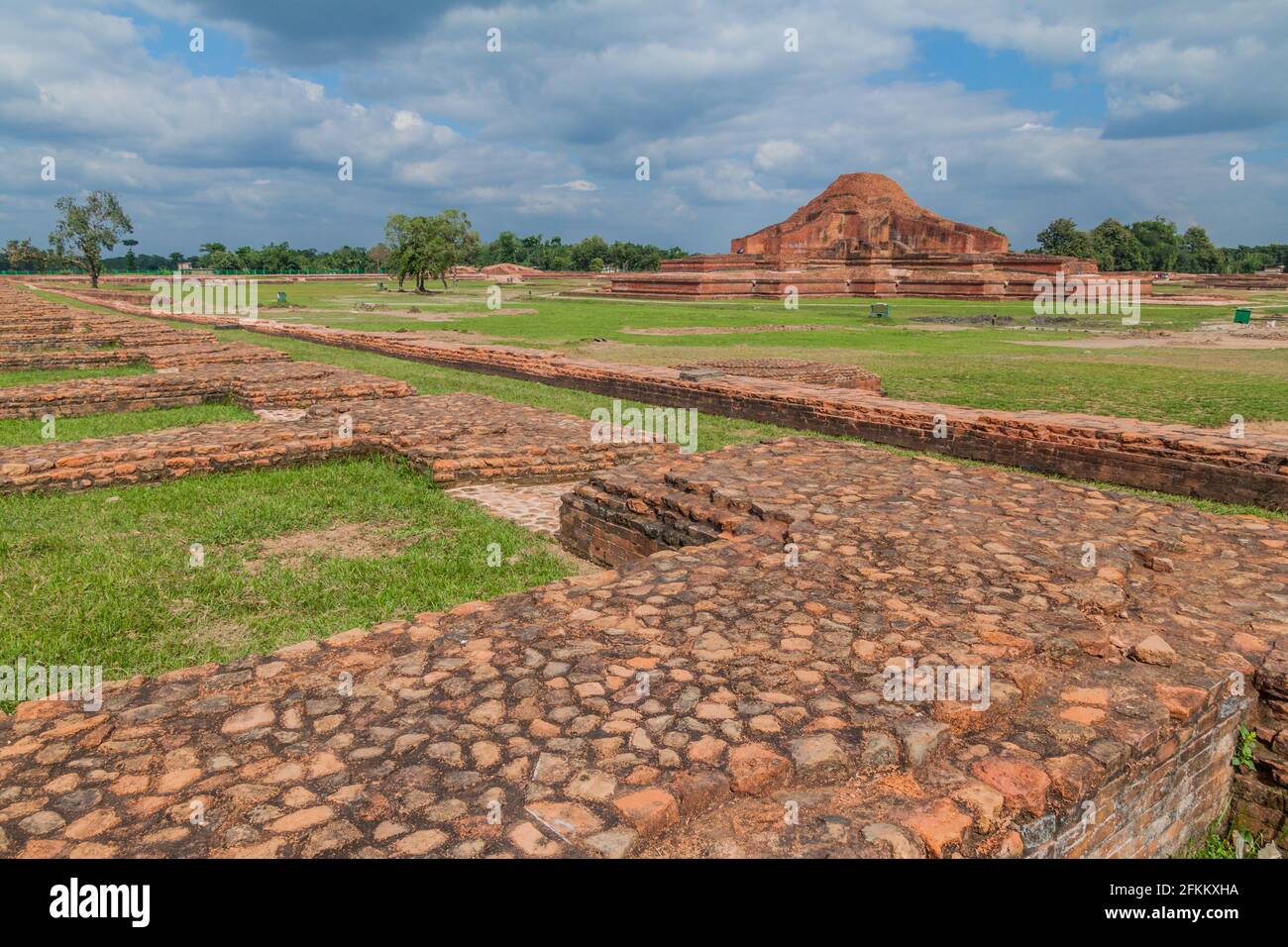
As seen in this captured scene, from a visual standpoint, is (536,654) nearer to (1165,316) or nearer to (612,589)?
(612,589)

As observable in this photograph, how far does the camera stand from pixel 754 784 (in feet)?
6.22

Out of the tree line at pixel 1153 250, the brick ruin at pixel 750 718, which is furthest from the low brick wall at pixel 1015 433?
the tree line at pixel 1153 250

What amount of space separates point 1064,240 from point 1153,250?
12.9 m

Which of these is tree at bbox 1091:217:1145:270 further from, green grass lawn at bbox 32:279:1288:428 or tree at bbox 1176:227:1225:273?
Result: green grass lawn at bbox 32:279:1288:428

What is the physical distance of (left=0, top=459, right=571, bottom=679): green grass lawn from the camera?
10.7 ft

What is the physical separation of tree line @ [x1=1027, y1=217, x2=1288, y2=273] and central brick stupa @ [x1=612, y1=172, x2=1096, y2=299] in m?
28.8

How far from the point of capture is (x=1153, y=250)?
248ft

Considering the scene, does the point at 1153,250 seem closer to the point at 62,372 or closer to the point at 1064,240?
the point at 1064,240

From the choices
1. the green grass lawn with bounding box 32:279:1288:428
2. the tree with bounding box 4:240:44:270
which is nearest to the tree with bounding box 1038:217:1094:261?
the green grass lawn with bounding box 32:279:1288:428

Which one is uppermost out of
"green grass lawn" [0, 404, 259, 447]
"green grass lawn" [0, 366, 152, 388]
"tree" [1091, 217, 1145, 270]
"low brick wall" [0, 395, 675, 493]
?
"tree" [1091, 217, 1145, 270]

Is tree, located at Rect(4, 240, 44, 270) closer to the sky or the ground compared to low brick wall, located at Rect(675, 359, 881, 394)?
closer to the sky

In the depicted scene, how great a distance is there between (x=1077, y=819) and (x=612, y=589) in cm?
162

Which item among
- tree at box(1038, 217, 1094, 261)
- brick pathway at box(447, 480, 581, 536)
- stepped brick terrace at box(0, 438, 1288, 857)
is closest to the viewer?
stepped brick terrace at box(0, 438, 1288, 857)
